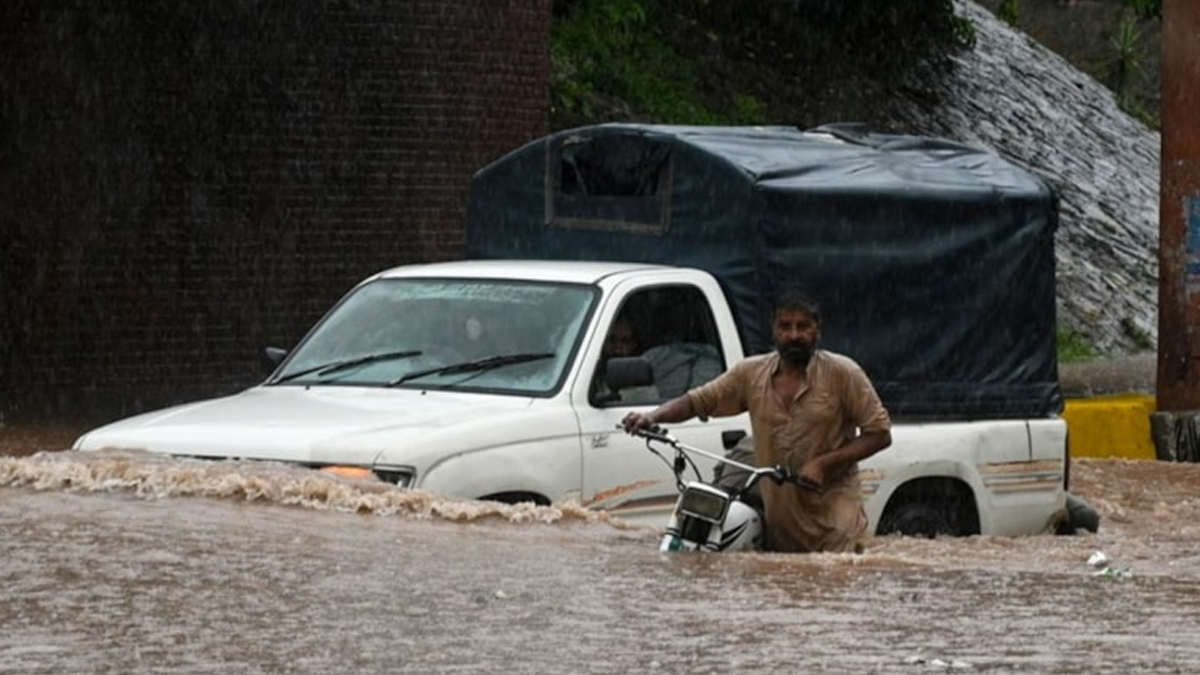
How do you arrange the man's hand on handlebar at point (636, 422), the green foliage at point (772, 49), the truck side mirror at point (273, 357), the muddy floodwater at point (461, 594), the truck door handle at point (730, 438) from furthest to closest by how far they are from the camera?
1. the green foliage at point (772, 49)
2. the truck side mirror at point (273, 357)
3. the truck door handle at point (730, 438)
4. the man's hand on handlebar at point (636, 422)
5. the muddy floodwater at point (461, 594)

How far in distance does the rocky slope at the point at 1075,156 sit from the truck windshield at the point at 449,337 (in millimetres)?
15687

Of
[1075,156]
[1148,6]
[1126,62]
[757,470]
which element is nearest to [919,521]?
[757,470]

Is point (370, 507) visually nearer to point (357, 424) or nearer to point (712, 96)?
point (357, 424)

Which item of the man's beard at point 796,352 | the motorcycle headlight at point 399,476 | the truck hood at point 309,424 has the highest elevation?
the man's beard at point 796,352

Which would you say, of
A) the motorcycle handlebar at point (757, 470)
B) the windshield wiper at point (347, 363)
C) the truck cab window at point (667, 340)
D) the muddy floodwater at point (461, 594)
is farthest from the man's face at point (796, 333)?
the windshield wiper at point (347, 363)

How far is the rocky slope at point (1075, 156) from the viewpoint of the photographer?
27453 mm

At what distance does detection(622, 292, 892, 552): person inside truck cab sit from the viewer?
34.2 ft

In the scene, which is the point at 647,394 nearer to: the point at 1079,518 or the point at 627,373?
the point at 627,373

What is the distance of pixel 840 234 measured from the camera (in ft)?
41.6

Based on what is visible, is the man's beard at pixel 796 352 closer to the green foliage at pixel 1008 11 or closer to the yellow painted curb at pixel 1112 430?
the yellow painted curb at pixel 1112 430

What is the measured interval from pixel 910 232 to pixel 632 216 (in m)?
1.33

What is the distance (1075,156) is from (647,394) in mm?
20054

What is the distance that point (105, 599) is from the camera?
902cm

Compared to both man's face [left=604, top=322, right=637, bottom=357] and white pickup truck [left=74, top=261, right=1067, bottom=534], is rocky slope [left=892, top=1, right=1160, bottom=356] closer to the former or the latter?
white pickup truck [left=74, top=261, right=1067, bottom=534]
